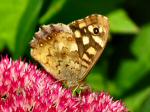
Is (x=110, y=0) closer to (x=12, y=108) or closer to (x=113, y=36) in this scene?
(x=113, y=36)

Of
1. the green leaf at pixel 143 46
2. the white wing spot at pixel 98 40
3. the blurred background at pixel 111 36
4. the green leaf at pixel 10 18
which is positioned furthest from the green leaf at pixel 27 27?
the green leaf at pixel 143 46

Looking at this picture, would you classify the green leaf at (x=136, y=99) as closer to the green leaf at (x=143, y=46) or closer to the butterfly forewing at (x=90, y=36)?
the green leaf at (x=143, y=46)

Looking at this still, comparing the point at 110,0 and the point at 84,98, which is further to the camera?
the point at 110,0

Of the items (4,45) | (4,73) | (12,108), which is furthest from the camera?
(4,45)

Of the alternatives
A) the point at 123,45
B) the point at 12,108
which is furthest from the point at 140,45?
the point at 12,108

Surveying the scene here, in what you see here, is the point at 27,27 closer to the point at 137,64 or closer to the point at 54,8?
the point at 54,8

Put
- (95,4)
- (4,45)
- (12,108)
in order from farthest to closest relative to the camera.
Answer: (95,4)
(4,45)
(12,108)
